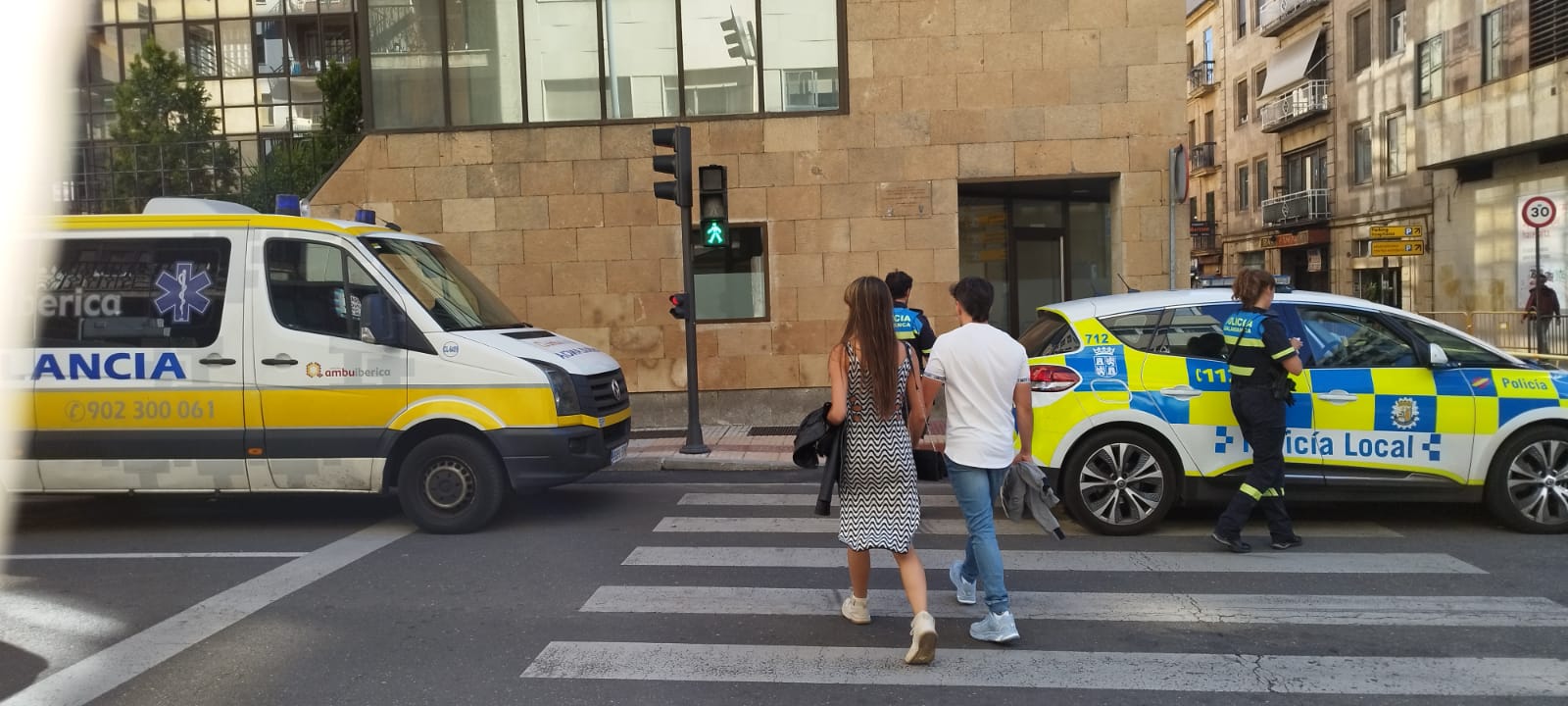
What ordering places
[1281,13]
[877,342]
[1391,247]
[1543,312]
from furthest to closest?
[1281,13] < [1543,312] < [1391,247] < [877,342]

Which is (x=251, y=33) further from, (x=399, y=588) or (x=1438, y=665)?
(x=1438, y=665)

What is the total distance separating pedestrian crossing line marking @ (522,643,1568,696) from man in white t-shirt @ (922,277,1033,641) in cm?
31

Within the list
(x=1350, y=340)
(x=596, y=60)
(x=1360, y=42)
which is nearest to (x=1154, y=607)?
(x=1350, y=340)

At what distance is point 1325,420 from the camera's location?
22.3ft

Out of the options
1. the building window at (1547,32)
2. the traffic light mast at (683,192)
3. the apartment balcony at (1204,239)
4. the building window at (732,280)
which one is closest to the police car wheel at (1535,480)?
the traffic light mast at (683,192)

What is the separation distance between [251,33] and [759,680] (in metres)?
31.4

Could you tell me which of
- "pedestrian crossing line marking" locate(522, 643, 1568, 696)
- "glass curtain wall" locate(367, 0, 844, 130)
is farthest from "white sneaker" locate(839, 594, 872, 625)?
"glass curtain wall" locate(367, 0, 844, 130)

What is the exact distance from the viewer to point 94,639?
16.7 ft

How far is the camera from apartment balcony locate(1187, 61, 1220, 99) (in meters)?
42.7

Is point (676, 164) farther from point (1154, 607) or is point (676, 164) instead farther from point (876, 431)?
point (1154, 607)

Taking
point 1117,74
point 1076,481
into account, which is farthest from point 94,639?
point 1117,74

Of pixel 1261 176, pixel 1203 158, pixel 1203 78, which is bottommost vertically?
pixel 1261 176

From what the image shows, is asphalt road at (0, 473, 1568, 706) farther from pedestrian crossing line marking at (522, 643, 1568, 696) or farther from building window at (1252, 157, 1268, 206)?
building window at (1252, 157, 1268, 206)

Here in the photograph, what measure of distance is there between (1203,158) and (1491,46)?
20003 mm
